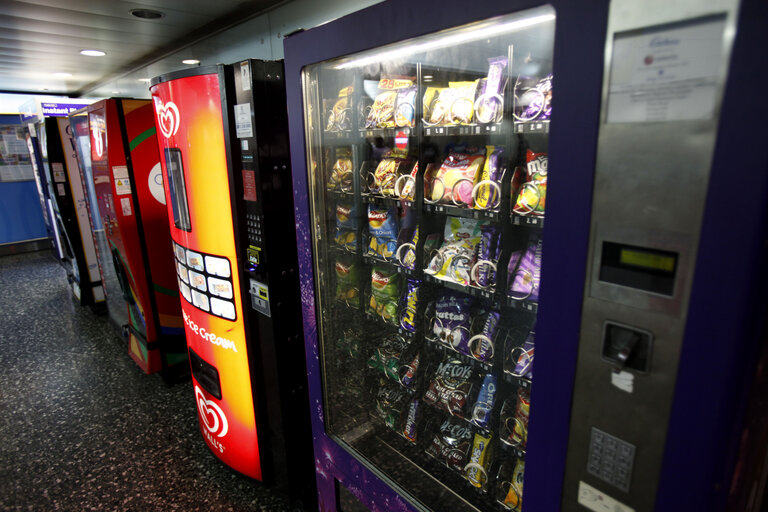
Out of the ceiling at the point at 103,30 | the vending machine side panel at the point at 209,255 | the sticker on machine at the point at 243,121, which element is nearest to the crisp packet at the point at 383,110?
the sticker on machine at the point at 243,121

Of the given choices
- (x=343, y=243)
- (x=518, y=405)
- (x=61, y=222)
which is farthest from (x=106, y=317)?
(x=518, y=405)

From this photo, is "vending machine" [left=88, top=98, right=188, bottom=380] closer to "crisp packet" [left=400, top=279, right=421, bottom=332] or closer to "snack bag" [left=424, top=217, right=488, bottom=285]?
"crisp packet" [left=400, top=279, right=421, bottom=332]

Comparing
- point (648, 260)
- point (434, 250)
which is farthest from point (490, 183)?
point (648, 260)

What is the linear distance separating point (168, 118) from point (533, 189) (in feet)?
5.01

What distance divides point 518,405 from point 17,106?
9.20 metres

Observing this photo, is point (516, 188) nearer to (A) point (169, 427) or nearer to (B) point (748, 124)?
(B) point (748, 124)

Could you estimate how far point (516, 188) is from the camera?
1.27 m

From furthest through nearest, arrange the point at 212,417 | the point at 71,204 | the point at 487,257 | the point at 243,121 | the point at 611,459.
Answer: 1. the point at 71,204
2. the point at 212,417
3. the point at 243,121
4. the point at 487,257
5. the point at 611,459

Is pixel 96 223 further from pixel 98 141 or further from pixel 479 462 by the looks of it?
pixel 479 462

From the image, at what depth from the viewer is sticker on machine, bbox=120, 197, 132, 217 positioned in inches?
112

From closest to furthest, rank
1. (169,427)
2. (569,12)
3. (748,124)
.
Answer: (748,124) → (569,12) → (169,427)

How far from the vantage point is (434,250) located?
157cm

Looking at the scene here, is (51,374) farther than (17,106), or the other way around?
(17,106)

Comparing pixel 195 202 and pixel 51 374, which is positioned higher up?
pixel 195 202
